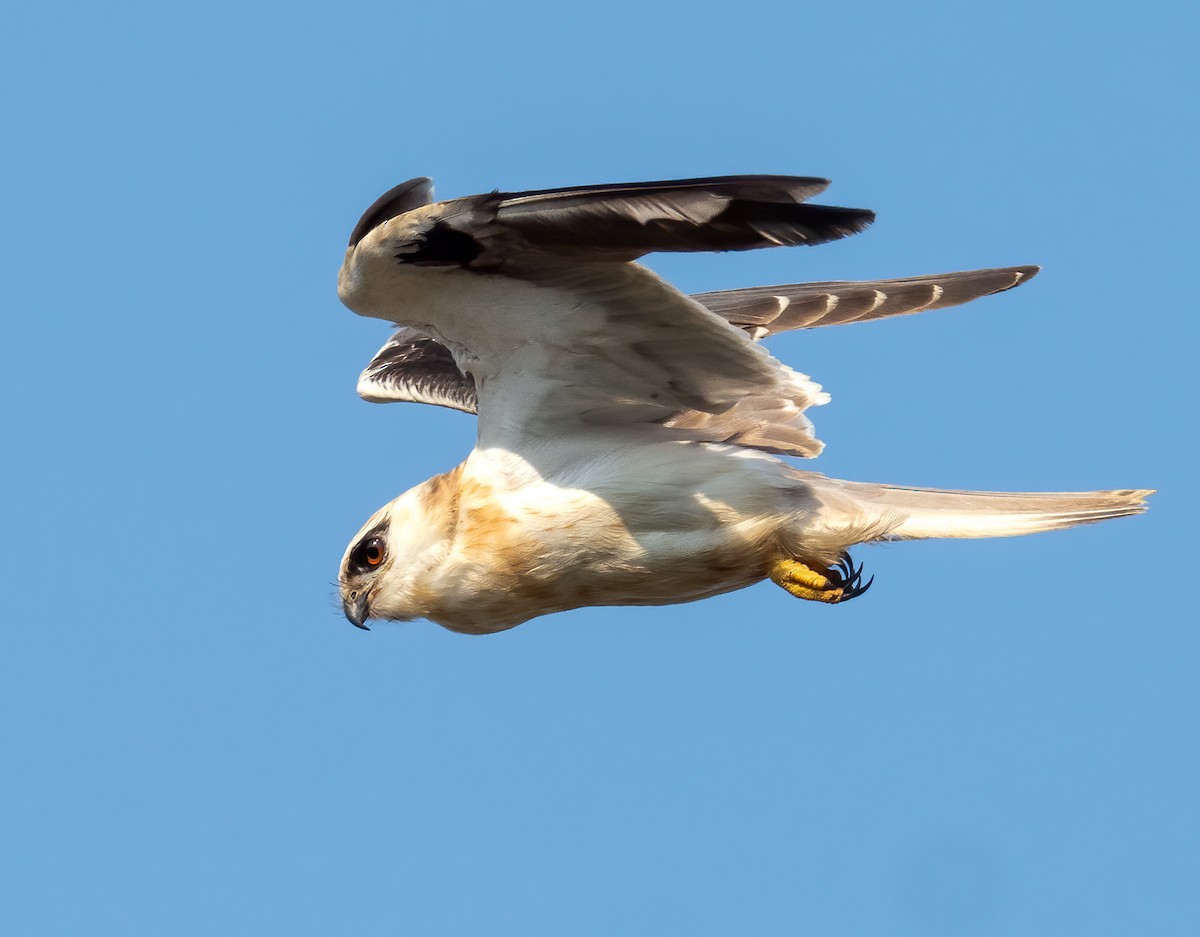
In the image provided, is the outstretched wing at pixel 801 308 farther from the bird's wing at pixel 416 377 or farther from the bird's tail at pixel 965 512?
the bird's wing at pixel 416 377

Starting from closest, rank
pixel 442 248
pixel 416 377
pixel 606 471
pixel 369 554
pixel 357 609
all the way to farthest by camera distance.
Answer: pixel 442 248, pixel 606 471, pixel 369 554, pixel 357 609, pixel 416 377

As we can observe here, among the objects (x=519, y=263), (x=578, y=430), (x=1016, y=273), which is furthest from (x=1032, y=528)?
(x=519, y=263)

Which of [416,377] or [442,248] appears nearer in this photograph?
[442,248]

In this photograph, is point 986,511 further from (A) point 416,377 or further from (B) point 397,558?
(A) point 416,377

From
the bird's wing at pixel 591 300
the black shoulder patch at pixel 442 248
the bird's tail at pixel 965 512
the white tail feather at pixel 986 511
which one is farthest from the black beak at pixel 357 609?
the white tail feather at pixel 986 511

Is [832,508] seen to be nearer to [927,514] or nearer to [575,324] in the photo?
[927,514]

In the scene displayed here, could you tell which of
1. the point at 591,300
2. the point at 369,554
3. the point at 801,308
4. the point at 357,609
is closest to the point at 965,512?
the point at 801,308
